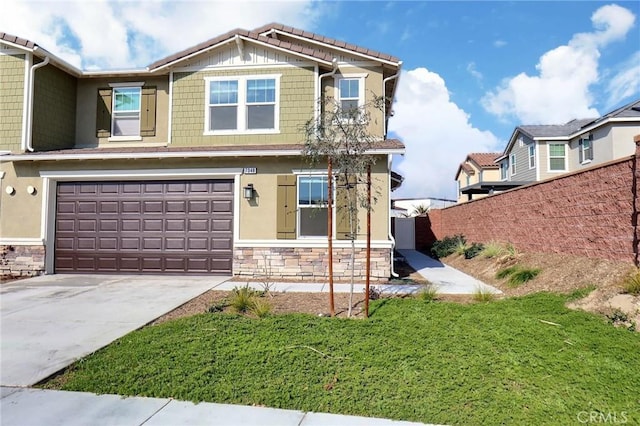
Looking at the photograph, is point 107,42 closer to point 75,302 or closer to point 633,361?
point 75,302

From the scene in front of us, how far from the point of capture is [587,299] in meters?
6.07

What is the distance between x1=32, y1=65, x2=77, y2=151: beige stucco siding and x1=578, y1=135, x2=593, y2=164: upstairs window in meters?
24.6

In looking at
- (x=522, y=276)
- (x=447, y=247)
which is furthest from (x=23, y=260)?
(x=447, y=247)

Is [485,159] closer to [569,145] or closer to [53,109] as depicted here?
[569,145]

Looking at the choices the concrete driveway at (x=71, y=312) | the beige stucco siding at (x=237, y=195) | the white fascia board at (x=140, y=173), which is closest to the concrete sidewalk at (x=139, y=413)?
the concrete driveway at (x=71, y=312)

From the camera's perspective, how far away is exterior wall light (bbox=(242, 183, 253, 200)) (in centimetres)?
1005

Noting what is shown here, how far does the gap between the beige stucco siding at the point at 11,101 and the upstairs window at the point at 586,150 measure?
1012 inches

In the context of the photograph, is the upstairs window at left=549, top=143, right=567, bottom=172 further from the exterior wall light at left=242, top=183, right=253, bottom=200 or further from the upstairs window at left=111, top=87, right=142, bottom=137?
the upstairs window at left=111, top=87, right=142, bottom=137

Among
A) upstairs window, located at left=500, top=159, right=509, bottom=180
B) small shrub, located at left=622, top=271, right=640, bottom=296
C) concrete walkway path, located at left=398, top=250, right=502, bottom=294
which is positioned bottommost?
concrete walkway path, located at left=398, top=250, right=502, bottom=294

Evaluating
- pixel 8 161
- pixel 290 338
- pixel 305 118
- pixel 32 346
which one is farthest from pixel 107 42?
pixel 290 338

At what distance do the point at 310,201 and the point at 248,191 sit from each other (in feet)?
5.59

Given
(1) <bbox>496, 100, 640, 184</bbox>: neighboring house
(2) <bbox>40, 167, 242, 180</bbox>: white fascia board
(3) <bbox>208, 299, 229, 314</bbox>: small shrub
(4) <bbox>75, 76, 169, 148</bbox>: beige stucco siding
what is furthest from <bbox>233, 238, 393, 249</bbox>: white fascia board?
(1) <bbox>496, 100, 640, 184</bbox>: neighboring house

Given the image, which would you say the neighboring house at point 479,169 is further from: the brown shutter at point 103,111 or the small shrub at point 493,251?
the brown shutter at point 103,111

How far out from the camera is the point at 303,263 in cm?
1002
